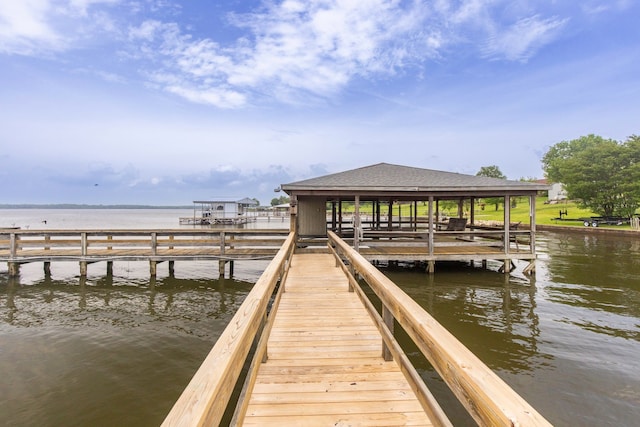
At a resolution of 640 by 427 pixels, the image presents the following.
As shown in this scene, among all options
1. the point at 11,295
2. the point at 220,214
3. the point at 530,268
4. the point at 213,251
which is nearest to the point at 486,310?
the point at 530,268

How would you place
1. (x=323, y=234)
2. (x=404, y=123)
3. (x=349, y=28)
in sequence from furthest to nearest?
(x=404, y=123) → (x=349, y=28) → (x=323, y=234)

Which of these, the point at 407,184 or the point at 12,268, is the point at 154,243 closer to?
the point at 12,268

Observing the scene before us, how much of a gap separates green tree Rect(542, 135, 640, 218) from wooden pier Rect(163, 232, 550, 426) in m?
39.8

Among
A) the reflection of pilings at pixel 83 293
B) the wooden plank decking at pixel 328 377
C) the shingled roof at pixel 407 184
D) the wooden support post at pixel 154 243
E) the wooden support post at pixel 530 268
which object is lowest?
the reflection of pilings at pixel 83 293

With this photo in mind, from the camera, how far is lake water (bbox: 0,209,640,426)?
484 cm

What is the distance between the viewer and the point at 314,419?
2.51 m

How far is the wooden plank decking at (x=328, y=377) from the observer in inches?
100

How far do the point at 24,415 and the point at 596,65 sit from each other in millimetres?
43672

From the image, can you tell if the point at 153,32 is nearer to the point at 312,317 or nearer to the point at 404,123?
the point at 312,317

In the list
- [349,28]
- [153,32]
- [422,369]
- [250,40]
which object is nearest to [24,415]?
[422,369]

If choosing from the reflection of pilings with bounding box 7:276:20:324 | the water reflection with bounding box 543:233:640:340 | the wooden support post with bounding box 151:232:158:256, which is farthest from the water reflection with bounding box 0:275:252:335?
the water reflection with bounding box 543:233:640:340

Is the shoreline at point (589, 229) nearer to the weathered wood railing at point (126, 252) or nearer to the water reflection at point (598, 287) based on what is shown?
the water reflection at point (598, 287)

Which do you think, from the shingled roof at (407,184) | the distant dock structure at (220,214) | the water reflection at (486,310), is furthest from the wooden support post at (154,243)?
the distant dock structure at (220,214)

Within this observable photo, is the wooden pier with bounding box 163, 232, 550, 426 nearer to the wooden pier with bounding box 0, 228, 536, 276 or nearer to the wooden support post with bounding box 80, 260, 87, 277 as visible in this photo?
the wooden pier with bounding box 0, 228, 536, 276
